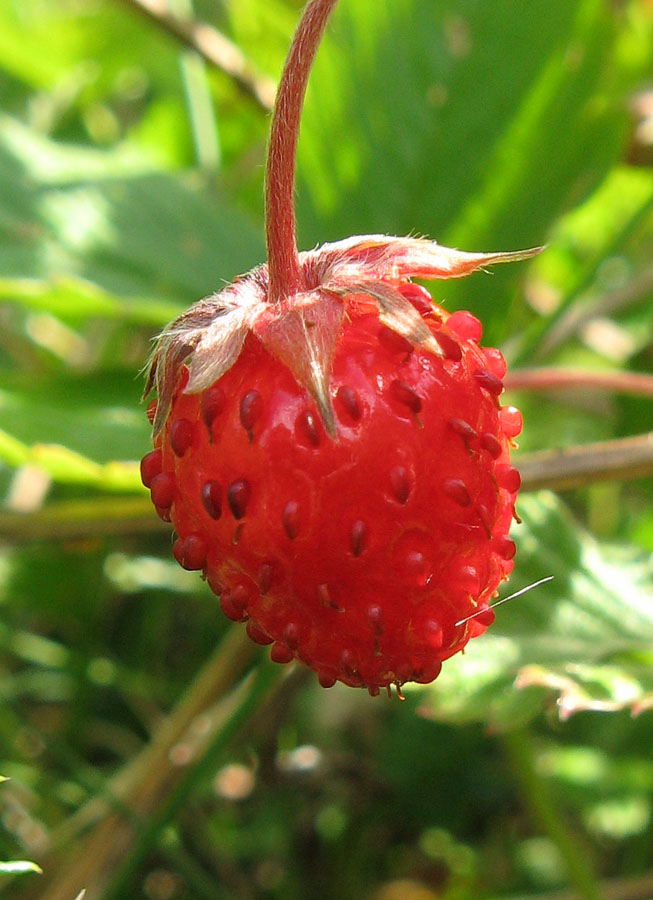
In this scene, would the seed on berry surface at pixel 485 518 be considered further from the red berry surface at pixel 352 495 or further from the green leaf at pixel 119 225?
the green leaf at pixel 119 225

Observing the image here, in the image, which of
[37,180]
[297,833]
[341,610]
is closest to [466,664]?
[341,610]

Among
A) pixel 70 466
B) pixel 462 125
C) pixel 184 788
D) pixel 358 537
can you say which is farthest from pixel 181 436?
pixel 462 125

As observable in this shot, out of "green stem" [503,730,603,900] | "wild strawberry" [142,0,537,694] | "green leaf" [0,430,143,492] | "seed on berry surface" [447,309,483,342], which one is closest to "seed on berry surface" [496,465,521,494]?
"wild strawberry" [142,0,537,694]

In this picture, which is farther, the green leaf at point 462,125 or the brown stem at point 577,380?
the green leaf at point 462,125

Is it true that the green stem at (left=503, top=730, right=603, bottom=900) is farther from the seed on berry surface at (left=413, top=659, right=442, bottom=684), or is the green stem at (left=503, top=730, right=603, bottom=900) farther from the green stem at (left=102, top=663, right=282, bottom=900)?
the seed on berry surface at (left=413, top=659, right=442, bottom=684)

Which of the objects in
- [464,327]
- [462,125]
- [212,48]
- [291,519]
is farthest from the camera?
[212,48]

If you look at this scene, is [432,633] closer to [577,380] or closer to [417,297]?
[417,297]

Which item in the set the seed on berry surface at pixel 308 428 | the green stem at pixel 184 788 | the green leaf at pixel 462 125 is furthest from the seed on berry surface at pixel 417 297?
the green leaf at pixel 462 125
